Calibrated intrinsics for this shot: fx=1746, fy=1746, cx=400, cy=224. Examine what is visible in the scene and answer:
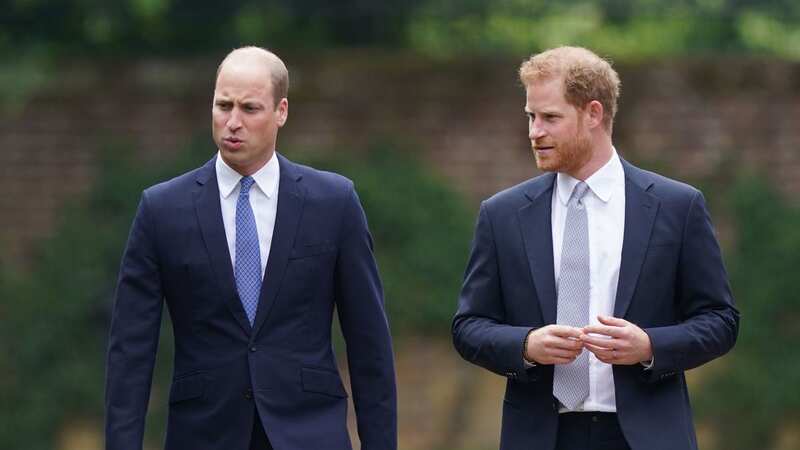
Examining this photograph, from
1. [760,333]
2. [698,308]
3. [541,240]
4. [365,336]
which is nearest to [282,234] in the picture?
[365,336]

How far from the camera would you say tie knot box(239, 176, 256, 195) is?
5594mm

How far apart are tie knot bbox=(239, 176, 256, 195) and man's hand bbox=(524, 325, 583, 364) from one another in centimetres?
107

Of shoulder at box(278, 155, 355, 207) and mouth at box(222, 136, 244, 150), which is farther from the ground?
mouth at box(222, 136, 244, 150)

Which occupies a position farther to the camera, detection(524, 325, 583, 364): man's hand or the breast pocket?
the breast pocket

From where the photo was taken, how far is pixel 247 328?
5.46 metres

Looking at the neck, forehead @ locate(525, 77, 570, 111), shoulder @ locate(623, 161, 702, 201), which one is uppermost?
forehead @ locate(525, 77, 570, 111)

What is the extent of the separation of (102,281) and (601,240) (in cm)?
601

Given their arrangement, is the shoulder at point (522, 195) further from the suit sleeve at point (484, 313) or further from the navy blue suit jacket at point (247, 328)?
the navy blue suit jacket at point (247, 328)

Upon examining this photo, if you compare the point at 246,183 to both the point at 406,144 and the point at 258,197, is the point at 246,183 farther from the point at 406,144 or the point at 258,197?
the point at 406,144

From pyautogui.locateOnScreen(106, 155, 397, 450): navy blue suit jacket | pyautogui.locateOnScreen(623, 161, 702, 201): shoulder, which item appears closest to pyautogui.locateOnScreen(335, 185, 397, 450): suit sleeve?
pyautogui.locateOnScreen(106, 155, 397, 450): navy blue suit jacket

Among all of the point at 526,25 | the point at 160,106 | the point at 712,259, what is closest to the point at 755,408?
the point at 526,25

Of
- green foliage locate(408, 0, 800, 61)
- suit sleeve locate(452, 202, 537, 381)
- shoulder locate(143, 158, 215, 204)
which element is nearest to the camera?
suit sleeve locate(452, 202, 537, 381)

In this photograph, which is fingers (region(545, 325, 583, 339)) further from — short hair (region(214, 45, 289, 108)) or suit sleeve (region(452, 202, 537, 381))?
short hair (region(214, 45, 289, 108))

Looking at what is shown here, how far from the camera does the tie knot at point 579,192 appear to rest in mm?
5492
